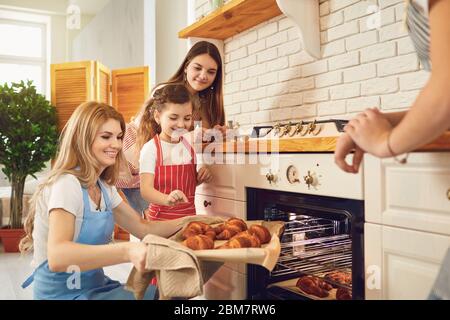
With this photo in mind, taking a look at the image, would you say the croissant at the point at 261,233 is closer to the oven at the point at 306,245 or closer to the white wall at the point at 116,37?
the oven at the point at 306,245

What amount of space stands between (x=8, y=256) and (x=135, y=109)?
704mm

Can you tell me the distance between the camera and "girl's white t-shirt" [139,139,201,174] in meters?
1.19

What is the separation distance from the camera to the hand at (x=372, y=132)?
0.54 meters

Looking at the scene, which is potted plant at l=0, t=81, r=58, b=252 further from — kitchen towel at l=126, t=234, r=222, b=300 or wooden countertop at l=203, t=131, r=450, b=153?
kitchen towel at l=126, t=234, r=222, b=300

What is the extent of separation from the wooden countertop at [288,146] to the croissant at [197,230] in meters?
0.27

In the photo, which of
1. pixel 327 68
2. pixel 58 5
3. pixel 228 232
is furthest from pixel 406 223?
pixel 58 5

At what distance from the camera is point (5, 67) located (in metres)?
1.21

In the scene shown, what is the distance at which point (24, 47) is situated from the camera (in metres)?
1.21

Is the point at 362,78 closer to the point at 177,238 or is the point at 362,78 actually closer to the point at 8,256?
the point at 177,238

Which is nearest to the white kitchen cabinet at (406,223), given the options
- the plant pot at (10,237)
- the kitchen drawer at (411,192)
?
the kitchen drawer at (411,192)

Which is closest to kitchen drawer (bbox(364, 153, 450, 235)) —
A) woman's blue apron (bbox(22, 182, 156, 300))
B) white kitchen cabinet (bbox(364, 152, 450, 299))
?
white kitchen cabinet (bbox(364, 152, 450, 299))

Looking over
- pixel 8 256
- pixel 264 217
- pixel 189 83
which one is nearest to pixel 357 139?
pixel 264 217

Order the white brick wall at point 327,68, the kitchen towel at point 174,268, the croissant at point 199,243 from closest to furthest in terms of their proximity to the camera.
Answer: the kitchen towel at point 174,268, the croissant at point 199,243, the white brick wall at point 327,68

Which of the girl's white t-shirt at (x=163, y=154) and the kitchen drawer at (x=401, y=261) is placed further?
the girl's white t-shirt at (x=163, y=154)
